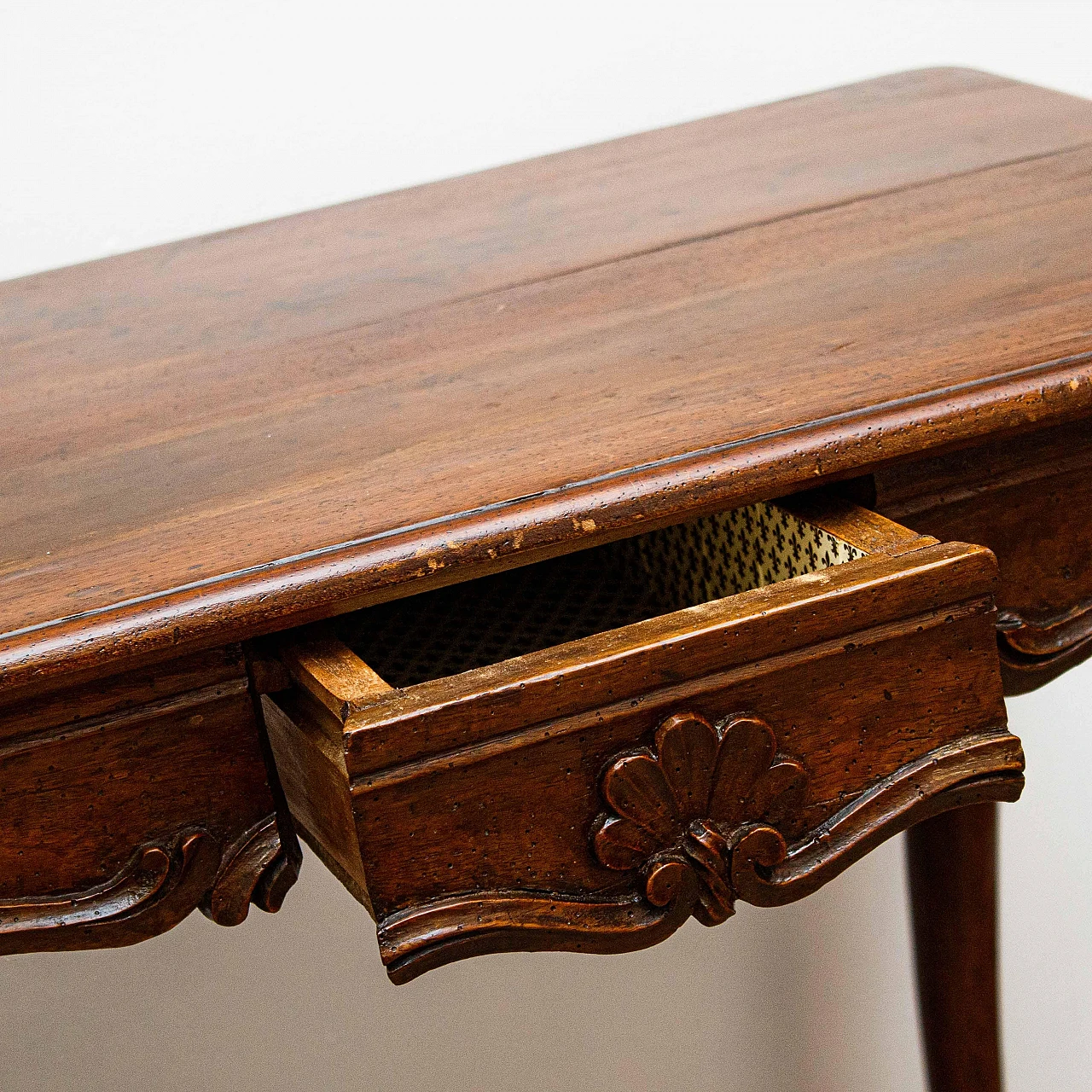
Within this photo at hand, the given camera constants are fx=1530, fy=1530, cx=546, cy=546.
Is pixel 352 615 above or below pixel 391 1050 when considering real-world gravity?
above

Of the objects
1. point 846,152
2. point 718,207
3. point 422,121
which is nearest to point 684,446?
point 718,207

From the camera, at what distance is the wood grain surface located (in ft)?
1.88

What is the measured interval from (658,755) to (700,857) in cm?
5

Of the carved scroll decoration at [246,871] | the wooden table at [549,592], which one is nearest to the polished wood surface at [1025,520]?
the wooden table at [549,592]

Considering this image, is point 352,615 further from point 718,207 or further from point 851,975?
point 851,975

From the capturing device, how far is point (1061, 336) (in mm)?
660

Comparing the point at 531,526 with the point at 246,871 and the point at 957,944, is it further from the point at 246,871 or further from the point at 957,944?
the point at 957,944

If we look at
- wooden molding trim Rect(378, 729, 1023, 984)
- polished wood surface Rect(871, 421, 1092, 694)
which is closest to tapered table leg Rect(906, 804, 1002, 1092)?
polished wood surface Rect(871, 421, 1092, 694)

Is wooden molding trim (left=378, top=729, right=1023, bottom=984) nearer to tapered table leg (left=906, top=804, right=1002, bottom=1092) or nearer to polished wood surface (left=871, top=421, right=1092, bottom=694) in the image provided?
polished wood surface (left=871, top=421, right=1092, bottom=694)

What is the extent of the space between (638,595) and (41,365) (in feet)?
1.16

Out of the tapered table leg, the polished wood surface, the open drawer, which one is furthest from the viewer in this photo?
the tapered table leg

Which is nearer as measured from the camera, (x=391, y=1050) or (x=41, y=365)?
(x=41, y=365)

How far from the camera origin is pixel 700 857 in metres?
0.58

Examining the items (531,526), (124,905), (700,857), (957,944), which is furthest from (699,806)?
(957,944)
